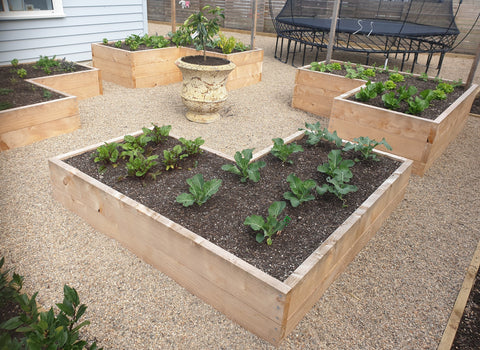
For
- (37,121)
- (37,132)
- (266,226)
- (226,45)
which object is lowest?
(37,132)

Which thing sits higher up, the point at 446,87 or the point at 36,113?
the point at 446,87

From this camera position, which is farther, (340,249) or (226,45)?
(226,45)

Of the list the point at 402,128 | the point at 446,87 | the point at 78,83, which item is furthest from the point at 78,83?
the point at 446,87

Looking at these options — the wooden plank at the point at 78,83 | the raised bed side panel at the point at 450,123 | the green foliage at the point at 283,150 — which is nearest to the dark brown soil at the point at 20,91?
the wooden plank at the point at 78,83

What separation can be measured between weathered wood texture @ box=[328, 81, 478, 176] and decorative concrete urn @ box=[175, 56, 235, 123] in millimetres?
1243

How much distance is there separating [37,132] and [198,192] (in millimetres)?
2298

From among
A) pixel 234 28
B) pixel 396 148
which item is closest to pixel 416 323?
pixel 396 148

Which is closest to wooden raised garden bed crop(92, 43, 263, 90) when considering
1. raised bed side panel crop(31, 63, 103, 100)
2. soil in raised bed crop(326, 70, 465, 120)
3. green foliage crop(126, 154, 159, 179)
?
raised bed side panel crop(31, 63, 103, 100)

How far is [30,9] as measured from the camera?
569 centimetres

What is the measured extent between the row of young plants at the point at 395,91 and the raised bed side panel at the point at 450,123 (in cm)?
18

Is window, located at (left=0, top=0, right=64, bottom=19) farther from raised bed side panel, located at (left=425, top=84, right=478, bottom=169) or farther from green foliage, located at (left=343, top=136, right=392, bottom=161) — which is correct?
raised bed side panel, located at (left=425, top=84, right=478, bottom=169)

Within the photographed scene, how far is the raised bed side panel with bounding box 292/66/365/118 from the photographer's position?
4.59m

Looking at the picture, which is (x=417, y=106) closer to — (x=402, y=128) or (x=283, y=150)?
(x=402, y=128)

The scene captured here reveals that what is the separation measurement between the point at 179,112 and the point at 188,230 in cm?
294
